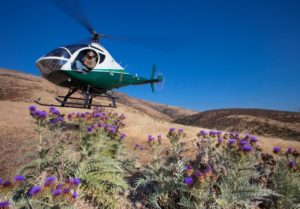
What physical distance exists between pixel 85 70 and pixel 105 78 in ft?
4.56

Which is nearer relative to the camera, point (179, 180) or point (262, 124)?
point (179, 180)

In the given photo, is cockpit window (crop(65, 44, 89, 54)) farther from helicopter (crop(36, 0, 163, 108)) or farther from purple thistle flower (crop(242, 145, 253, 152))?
purple thistle flower (crop(242, 145, 253, 152))

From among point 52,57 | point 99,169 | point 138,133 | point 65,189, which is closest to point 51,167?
point 99,169

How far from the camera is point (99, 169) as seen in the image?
12.0ft

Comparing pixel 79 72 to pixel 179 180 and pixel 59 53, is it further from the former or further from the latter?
pixel 179 180

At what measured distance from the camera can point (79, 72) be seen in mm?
11766

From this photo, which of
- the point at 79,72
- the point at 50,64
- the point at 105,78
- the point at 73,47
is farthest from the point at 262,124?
the point at 50,64

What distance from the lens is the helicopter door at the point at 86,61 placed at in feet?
37.6

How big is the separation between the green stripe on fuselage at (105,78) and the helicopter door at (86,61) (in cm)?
25

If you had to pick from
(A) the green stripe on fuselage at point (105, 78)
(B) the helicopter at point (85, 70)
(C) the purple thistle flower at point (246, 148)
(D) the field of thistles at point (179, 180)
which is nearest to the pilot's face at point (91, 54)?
(B) the helicopter at point (85, 70)

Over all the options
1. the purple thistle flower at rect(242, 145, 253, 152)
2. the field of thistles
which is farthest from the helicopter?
the purple thistle flower at rect(242, 145, 253, 152)

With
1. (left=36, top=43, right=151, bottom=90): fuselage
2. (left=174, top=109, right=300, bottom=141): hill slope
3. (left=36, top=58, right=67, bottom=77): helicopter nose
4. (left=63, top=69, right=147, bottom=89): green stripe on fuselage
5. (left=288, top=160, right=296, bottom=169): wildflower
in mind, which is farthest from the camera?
(left=174, top=109, right=300, bottom=141): hill slope

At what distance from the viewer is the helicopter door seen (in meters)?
11.5

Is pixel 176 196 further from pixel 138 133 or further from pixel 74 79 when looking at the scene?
pixel 74 79
